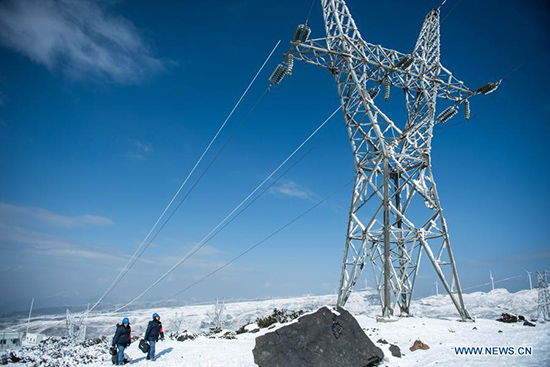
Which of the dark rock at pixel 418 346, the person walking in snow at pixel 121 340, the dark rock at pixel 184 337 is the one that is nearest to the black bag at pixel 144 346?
the person walking in snow at pixel 121 340

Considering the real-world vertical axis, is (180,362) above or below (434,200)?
below

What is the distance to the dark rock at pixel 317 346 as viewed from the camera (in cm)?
866

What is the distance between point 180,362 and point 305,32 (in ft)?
55.1

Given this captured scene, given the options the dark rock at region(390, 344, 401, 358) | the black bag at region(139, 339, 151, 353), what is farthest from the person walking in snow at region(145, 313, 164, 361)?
the dark rock at region(390, 344, 401, 358)

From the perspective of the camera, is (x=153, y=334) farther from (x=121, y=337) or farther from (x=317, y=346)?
(x=317, y=346)

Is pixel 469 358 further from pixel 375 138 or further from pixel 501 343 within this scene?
pixel 375 138

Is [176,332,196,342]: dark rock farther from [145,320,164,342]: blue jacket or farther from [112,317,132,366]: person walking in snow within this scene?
[112,317,132,366]: person walking in snow

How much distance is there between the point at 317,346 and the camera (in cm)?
890


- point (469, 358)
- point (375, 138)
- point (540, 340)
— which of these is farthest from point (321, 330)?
point (375, 138)

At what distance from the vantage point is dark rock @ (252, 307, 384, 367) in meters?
8.66

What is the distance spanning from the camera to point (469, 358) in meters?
8.54

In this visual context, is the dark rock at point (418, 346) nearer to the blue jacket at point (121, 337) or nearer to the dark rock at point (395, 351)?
the dark rock at point (395, 351)

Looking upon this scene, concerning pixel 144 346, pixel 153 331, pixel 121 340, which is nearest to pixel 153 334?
pixel 153 331

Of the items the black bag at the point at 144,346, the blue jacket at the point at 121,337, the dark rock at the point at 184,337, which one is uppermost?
the blue jacket at the point at 121,337
